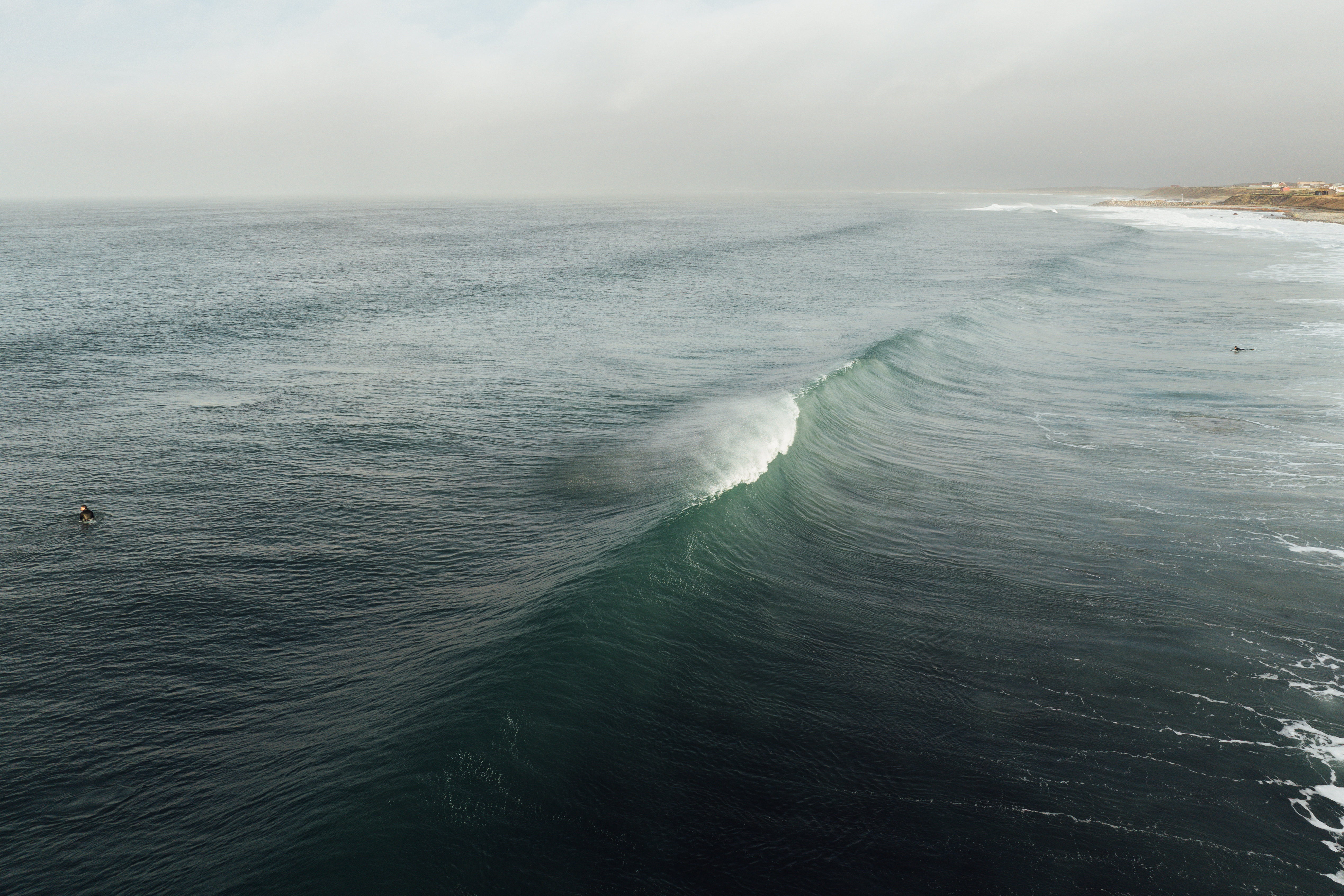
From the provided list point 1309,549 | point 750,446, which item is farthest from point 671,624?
point 1309,549

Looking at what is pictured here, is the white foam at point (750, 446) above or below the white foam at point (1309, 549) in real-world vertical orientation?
above

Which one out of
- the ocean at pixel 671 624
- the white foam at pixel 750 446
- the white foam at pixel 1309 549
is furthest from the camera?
the white foam at pixel 750 446

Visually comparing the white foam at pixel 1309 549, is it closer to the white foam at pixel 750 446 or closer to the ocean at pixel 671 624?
the ocean at pixel 671 624

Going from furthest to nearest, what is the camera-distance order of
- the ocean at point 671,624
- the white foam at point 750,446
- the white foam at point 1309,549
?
the white foam at point 750,446
the white foam at point 1309,549
the ocean at point 671,624

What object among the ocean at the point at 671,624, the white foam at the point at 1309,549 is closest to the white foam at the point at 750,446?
the ocean at the point at 671,624

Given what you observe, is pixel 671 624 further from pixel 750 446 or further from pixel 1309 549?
pixel 1309 549

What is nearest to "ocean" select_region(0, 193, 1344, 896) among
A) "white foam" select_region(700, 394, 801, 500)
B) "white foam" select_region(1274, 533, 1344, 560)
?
"white foam" select_region(1274, 533, 1344, 560)

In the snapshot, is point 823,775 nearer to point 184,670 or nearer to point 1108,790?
point 1108,790

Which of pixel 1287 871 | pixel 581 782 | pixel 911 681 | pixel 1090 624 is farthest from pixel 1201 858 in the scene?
pixel 581 782
